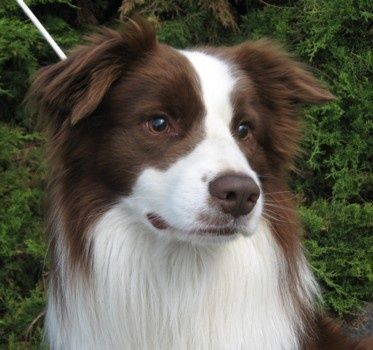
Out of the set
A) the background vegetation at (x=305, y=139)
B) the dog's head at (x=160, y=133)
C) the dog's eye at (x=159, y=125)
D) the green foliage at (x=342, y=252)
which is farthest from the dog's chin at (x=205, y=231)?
the green foliage at (x=342, y=252)

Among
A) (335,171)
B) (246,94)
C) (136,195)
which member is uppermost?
(246,94)

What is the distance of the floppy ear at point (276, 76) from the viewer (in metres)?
3.30

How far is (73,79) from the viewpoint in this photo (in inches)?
112

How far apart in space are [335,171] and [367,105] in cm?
53

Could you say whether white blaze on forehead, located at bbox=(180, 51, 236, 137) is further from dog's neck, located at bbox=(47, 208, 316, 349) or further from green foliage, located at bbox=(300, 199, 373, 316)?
green foliage, located at bbox=(300, 199, 373, 316)

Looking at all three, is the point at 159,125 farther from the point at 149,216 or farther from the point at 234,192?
the point at 234,192

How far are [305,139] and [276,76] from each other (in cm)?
171

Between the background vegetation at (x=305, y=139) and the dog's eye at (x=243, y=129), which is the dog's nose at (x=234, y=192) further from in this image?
the background vegetation at (x=305, y=139)

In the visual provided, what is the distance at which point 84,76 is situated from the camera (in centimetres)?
289

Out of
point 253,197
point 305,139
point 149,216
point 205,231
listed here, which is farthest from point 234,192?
point 305,139

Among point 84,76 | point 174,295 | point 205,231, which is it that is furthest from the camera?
point 174,295

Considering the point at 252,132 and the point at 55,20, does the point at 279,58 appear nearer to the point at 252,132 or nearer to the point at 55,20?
the point at 252,132

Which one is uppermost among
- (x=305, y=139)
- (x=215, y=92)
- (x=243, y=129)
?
(x=215, y=92)

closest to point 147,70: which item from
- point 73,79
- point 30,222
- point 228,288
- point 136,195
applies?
point 73,79
